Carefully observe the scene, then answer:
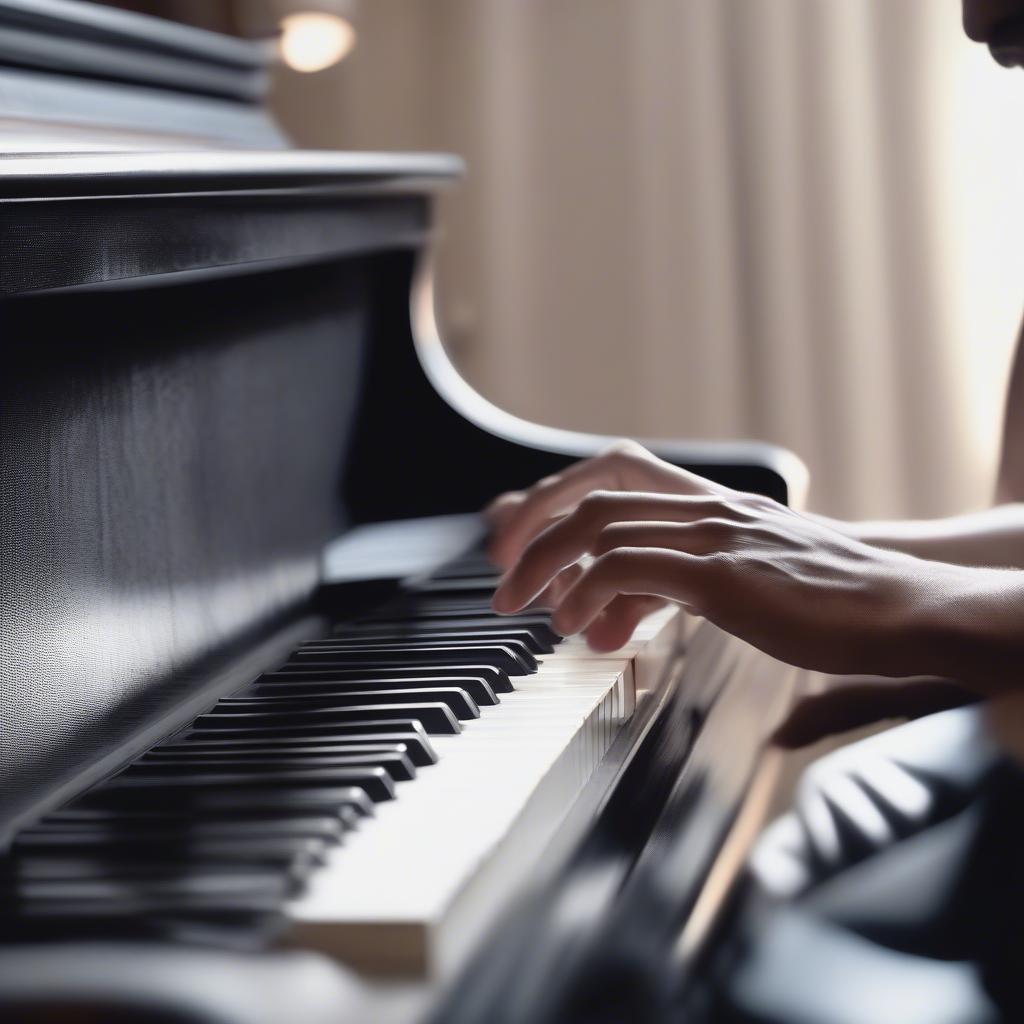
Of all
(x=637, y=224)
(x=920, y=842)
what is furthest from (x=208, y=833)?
(x=637, y=224)

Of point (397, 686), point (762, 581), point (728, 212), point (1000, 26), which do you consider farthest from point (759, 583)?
point (728, 212)

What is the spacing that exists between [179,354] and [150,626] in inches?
8.8

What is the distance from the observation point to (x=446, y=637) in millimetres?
1007

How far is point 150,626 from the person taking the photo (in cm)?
92

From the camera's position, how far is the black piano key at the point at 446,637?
3.28ft

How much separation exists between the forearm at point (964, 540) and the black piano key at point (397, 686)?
542 millimetres

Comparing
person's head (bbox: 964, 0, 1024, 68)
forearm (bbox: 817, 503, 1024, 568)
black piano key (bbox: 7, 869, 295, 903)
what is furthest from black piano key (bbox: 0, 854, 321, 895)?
person's head (bbox: 964, 0, 1024, 68)

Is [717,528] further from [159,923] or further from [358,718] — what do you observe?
[159,923]

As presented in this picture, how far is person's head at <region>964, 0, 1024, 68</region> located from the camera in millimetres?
1555

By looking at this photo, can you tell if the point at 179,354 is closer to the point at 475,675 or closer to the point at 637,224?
the point at 475,675

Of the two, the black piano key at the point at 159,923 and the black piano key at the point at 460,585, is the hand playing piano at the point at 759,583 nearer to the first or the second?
the black piano key at the point at 460,585

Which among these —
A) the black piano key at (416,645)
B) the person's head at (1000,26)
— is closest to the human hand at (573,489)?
the black piano key at (416,645)

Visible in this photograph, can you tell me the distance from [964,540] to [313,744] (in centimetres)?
82

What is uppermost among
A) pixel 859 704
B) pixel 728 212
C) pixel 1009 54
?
pixel 1009 54
